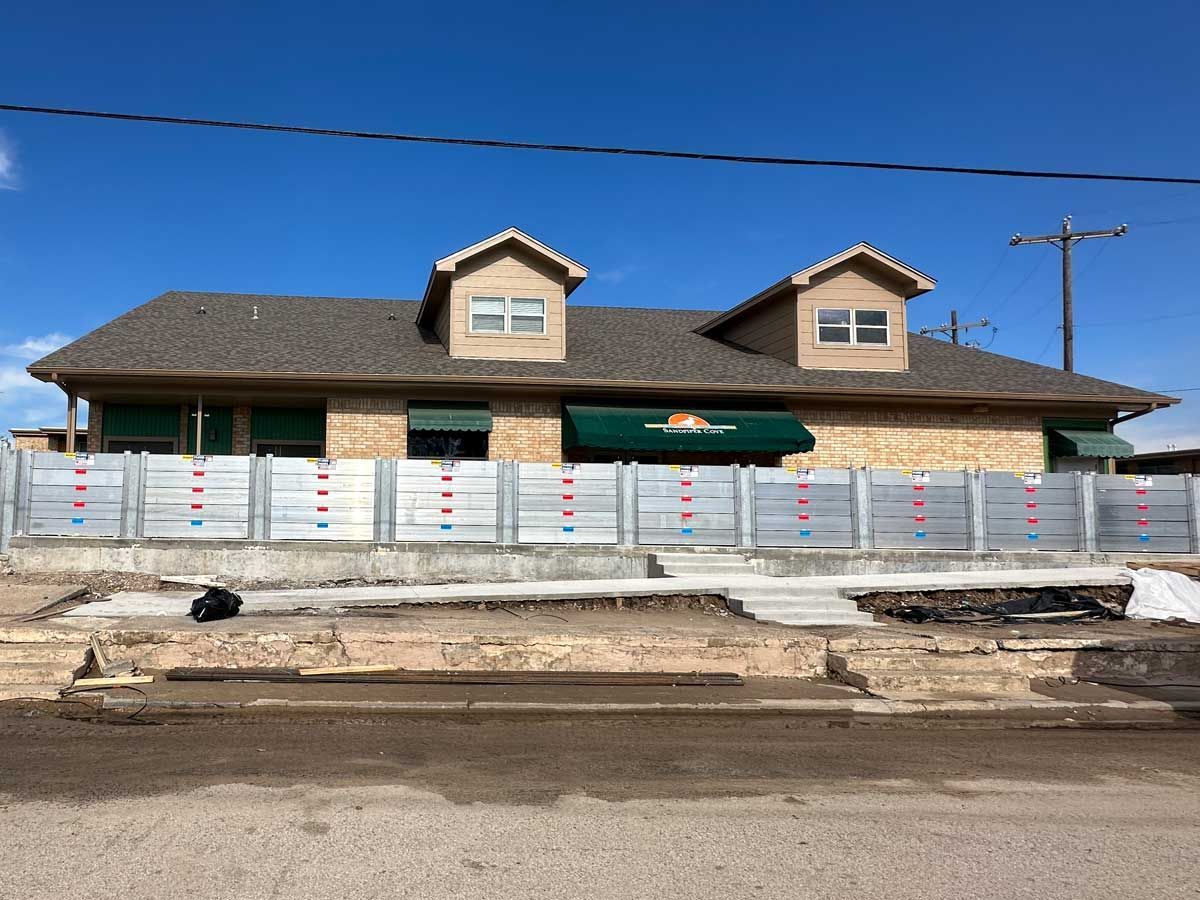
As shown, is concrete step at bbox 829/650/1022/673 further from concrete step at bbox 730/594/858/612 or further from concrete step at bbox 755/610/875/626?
concrete step at bbox 730/594/858/612

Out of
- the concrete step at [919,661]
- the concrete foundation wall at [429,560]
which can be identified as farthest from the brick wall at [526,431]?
the concrete step at [919,661]

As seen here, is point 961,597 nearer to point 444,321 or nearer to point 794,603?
point 794,603

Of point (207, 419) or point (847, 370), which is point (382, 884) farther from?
point (847, 370)

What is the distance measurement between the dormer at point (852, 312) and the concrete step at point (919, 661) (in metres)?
11.3

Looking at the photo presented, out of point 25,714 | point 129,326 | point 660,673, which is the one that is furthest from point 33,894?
point 129,326

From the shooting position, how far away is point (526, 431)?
706 inches

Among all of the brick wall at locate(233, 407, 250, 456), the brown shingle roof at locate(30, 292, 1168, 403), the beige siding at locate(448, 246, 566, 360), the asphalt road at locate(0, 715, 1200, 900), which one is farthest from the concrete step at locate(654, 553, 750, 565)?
the brick wall at locate(233, 407, 250, 456)

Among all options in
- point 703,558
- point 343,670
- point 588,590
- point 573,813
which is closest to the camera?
point 573,813

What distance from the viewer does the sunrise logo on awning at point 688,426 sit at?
687 inches

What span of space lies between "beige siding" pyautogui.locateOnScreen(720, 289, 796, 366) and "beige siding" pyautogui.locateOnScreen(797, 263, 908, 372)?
348 mm

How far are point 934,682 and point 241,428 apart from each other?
14.8 m

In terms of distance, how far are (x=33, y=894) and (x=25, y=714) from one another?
405 cm

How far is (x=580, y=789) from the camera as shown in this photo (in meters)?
5.33

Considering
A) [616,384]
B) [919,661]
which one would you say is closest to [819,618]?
[919,661]
